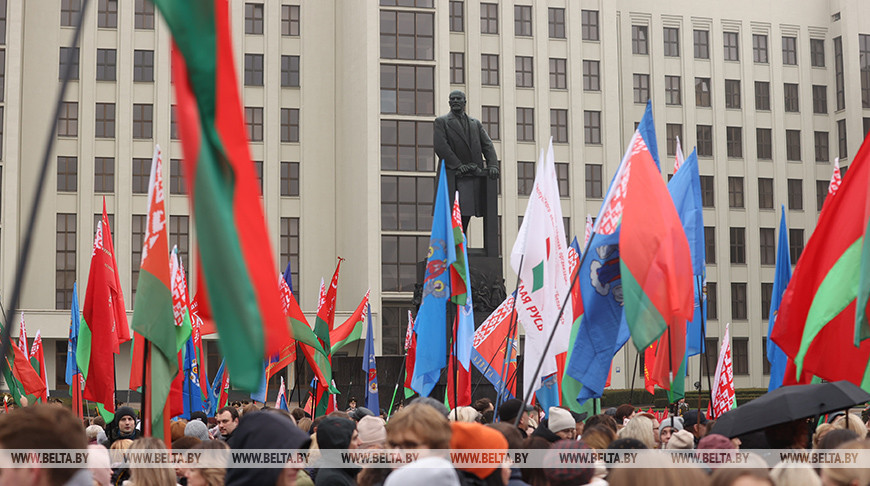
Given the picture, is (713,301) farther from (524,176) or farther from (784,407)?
(784,407)

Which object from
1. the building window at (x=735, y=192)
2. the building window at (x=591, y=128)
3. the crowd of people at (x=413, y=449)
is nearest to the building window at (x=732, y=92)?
the building window at (x=735, y=192)

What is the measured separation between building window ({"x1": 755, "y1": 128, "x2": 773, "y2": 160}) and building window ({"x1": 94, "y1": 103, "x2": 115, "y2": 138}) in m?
31.7

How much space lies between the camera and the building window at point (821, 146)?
58125mm


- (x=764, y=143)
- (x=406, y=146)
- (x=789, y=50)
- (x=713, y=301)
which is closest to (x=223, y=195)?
(x=406, y=146)

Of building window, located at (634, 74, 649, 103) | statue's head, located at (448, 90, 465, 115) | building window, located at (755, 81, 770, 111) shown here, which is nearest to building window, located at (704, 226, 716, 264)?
building window, located at (755, 81, 770, 111)

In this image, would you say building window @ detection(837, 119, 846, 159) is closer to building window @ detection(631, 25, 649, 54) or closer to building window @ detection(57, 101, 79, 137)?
building window @ detection(631, 25, 649, 54)

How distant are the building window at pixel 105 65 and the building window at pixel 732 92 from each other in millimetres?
29951

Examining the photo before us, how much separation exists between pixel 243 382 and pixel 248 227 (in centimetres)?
80

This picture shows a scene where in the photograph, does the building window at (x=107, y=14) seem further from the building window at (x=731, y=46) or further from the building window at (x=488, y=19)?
the building window at (x=731, y=46)

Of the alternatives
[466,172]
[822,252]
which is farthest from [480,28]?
[822,252]

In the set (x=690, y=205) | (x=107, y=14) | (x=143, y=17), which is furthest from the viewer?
(x=143, y=17)

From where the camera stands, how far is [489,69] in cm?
5119

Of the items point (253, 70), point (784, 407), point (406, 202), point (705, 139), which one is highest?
point (253, 70)

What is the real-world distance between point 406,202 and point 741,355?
18728 mm
